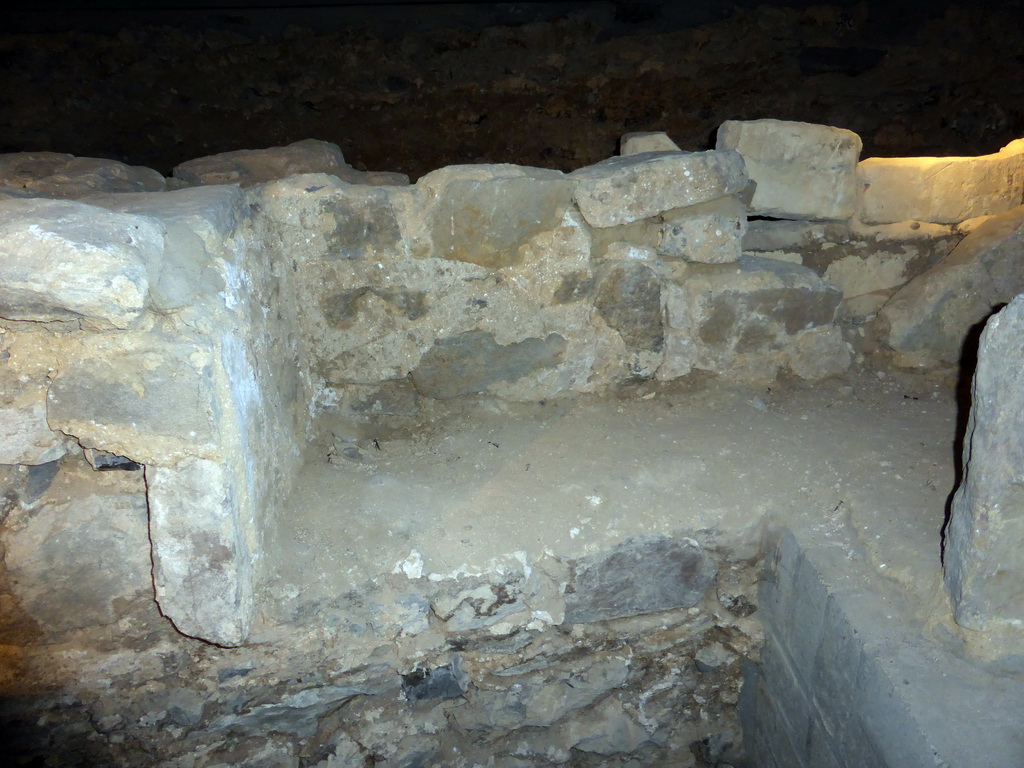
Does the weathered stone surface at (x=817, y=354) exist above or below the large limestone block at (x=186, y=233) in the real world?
below

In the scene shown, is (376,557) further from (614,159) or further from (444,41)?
(444,41)

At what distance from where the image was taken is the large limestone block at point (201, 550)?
1.67m

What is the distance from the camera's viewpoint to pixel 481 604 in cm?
199

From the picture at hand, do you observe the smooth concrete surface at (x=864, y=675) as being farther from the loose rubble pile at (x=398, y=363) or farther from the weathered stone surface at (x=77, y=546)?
the weathered stone surface at (x=77, y=546)

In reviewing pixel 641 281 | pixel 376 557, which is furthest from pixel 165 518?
pixel 641 281

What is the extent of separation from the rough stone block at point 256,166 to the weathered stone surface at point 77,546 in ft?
3.86

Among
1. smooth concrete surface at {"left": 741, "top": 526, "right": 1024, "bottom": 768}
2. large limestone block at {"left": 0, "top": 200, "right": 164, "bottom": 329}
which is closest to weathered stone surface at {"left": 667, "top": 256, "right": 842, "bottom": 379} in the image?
smooth concrete surface at {"left": 741, "top": 526, "right": 1024, "bottom": 768}

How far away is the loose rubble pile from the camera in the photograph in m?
1.63

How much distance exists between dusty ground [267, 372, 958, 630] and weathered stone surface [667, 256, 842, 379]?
107 millimetres

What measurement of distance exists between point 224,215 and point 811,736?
6.86 feet

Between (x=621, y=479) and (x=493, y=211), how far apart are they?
901 mm

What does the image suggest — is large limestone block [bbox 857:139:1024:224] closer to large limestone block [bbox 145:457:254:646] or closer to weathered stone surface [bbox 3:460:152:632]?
large limestone block [bbox 145:457:254:646]

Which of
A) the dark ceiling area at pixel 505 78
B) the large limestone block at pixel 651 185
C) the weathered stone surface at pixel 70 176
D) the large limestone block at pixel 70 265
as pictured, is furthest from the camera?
the dark ceiling area at pixel 505 78

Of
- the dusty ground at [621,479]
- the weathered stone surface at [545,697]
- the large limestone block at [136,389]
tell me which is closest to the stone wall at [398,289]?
the large limestone block at [136,389]
